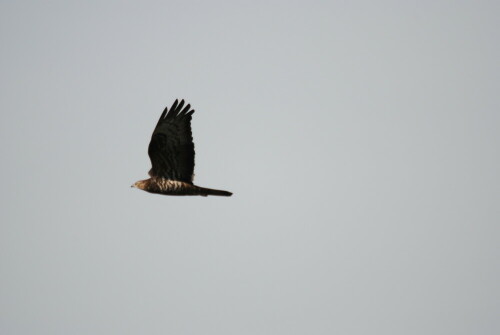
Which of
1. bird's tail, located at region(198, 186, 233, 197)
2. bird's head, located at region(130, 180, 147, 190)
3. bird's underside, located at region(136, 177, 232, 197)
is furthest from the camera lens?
bird's head, located at region(130, 180, 147, 190)

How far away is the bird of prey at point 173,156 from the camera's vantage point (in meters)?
17.4

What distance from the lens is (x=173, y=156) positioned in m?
17.6

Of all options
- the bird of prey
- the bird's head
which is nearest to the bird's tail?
the bird of prey

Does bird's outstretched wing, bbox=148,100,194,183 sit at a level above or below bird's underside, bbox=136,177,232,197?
above

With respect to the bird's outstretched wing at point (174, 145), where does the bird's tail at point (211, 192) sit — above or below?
below

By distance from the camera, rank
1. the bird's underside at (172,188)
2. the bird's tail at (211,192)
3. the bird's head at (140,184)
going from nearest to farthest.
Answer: the bird's tail at (211,192) → the bird's underside at (172,188) → the bird's head at (140,184)

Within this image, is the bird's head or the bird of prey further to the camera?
the bird's head

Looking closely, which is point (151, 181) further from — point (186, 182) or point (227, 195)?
point (227, 195)

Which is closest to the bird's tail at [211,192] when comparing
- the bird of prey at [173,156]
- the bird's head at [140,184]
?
the bird of prey at [173,156]

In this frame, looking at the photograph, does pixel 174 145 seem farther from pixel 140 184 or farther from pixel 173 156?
pixel 140 184

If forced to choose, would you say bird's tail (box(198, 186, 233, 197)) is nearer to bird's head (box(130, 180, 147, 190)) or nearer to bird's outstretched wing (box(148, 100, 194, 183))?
bird's outstretched wing (box(148, 100, 194, 183))

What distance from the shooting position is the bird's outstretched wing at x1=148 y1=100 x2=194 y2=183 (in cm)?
1738

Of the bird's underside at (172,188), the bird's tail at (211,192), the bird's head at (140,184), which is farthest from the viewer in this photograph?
the bird's head at (140,184)

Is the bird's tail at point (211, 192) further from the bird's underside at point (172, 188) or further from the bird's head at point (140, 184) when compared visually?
the bird's head at point (140, 184)
